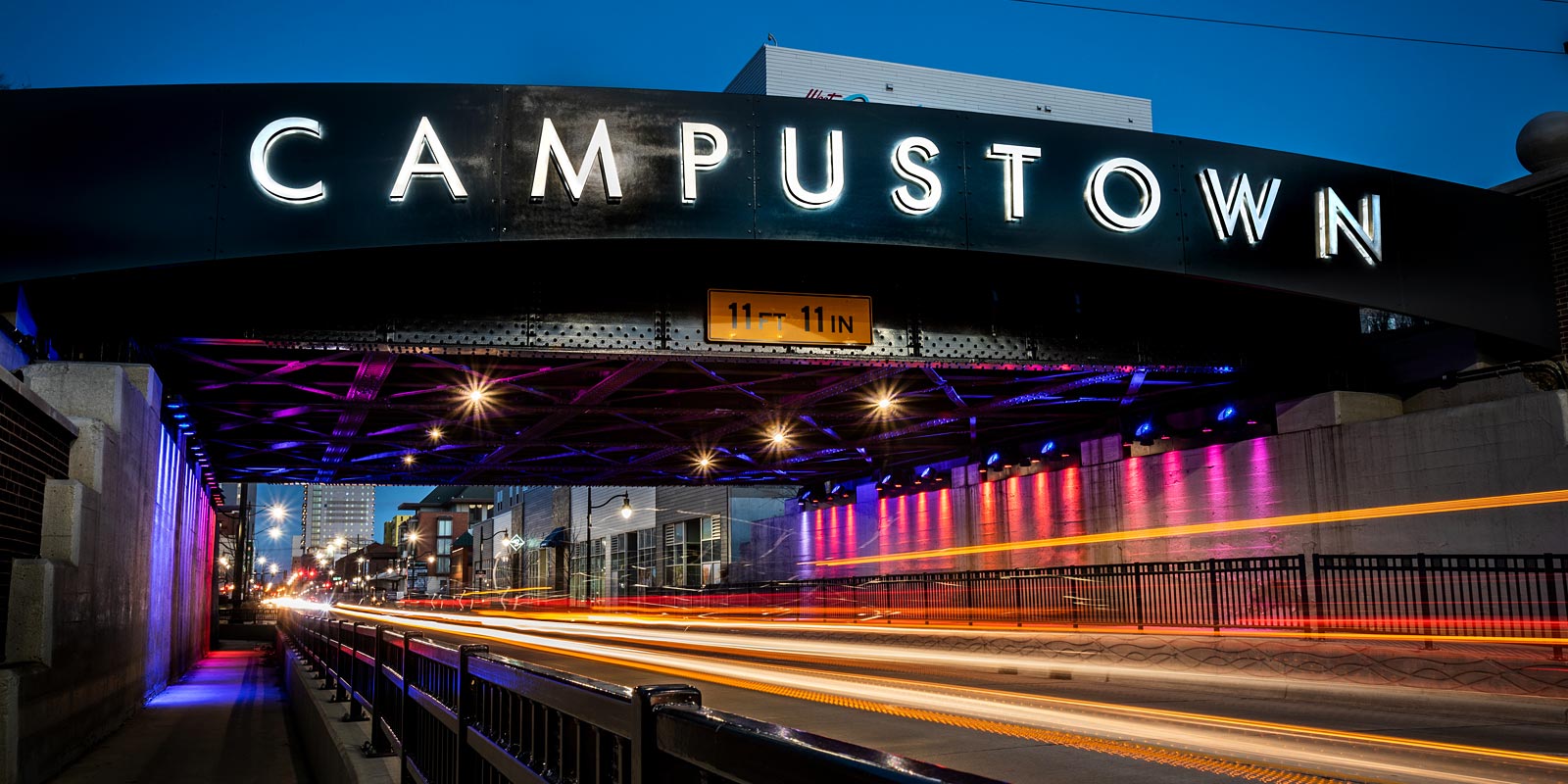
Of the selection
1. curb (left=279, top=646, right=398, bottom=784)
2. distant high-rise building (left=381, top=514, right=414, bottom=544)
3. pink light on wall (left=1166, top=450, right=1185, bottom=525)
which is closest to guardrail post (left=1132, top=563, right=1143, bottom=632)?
pink light on wall (left=1166, top=450, right=1185, bottom=525)

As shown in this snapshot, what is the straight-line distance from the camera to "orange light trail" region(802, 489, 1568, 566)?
19438 mm

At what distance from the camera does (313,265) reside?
1700cm

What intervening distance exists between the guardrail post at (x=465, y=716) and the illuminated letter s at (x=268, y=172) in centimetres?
1163

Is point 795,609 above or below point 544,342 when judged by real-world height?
below

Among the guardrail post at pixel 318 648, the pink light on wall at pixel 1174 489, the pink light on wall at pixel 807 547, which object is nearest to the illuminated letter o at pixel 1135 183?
the pink light on wall at pixel 1174 489

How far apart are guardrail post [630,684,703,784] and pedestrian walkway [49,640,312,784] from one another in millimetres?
11759

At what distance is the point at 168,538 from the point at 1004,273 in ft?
60.1

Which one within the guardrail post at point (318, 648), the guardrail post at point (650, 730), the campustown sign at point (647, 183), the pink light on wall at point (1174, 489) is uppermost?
the campustown sign at point (647, 183)

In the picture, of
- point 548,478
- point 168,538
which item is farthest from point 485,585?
point 168,538

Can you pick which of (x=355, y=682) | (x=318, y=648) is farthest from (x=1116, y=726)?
(x=318, y=648)

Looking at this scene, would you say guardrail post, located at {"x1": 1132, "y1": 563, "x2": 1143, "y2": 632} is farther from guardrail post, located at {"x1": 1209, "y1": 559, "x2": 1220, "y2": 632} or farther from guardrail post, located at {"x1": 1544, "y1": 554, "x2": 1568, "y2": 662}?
guardrail post, located at {"x1": 1544, "y1": 554, "x2": 1568, "y2": 662}

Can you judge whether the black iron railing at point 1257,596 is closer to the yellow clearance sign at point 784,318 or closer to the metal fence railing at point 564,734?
the yellow clearance sign at point 784,318

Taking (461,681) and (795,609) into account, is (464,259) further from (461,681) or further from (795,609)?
(795,609)

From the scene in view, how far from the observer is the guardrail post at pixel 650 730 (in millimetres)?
3004
